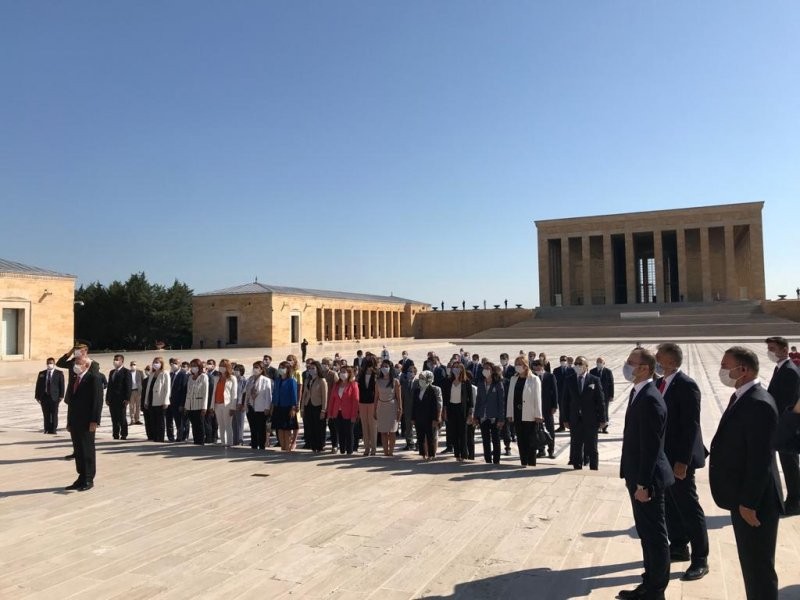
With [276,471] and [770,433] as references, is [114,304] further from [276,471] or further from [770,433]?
[770,433]

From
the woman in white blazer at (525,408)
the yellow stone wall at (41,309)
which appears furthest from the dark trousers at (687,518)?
the yellow stone wall at (41,309)

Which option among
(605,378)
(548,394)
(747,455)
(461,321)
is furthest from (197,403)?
(461,321)

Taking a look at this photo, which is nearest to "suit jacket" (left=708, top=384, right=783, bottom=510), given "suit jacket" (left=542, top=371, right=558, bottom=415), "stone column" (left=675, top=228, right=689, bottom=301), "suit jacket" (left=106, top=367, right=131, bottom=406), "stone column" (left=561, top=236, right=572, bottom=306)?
"suit jacket" (left=542, top=371, right=558, bottom=415)

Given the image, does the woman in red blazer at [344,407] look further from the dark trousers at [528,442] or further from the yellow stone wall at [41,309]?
the yellow stone wall at [41,309]

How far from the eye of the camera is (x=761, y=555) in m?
3.27

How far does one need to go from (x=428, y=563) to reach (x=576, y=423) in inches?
152

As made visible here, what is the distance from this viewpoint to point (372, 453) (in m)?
8.55

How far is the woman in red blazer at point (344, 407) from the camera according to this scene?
845 centimetres

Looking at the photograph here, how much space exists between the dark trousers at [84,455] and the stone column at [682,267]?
48.5 metres

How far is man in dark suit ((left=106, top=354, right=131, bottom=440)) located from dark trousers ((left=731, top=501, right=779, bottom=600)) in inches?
378

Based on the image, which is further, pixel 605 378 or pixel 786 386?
pixel 605 378

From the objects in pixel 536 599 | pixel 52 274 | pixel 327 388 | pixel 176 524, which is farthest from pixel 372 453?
pixel 52 274

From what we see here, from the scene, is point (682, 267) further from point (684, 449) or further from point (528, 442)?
point (684, 449)

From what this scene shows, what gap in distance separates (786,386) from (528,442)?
3.11 meters
